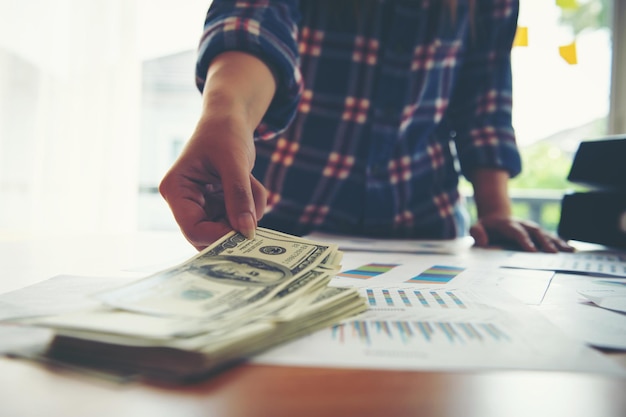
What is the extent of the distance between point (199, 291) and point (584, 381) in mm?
270

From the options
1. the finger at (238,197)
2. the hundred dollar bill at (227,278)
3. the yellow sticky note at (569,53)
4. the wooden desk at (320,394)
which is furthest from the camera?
the yellow sticky note at (569,53)

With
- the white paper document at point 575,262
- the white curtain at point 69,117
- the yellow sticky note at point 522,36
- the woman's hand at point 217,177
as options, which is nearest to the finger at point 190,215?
the woman's hand at point 217,177

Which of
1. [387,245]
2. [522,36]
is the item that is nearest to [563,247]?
[387,245]

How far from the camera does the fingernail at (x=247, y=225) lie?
0.52 metres

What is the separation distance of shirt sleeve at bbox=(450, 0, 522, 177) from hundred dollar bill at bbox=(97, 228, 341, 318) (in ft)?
2.48

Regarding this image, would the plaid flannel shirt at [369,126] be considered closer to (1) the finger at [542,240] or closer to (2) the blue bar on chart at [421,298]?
(1) the finger at [542,240]

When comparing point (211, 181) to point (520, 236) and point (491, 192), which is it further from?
point (491, 192)

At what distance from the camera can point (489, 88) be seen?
1188 mm

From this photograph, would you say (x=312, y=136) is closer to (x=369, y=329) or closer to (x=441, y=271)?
(x=441, y=271)

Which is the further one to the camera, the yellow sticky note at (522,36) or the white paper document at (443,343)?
the yellow sticky note at (522,36)

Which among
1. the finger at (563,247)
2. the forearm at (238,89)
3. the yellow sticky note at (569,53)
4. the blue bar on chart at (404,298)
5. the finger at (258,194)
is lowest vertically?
the finger at (563,247)

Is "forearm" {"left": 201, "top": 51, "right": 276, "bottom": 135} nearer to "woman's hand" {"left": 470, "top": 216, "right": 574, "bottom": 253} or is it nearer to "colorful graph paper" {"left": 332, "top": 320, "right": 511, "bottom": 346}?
"colorful graph paper" {"left": 332, "top": 320, "right": 511, "bottom": 346}

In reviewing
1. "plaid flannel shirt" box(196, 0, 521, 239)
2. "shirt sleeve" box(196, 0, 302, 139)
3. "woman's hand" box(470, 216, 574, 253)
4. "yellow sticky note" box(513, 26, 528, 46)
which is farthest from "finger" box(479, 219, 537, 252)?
"yellow sticky note" box(513, 26, 528, 46)

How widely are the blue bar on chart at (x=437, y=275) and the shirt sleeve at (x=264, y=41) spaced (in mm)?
374
